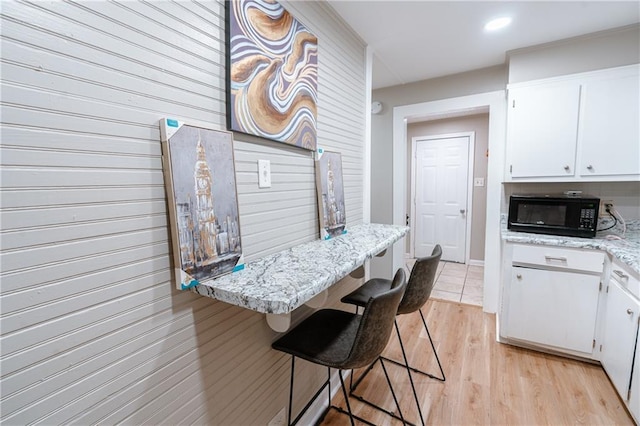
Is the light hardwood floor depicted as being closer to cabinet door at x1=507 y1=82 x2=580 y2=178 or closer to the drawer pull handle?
the drawer pull handle

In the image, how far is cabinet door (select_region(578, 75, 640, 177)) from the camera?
2.04m

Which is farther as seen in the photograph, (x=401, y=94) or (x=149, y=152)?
(x=401, y=94)

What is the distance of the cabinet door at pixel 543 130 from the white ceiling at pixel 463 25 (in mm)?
403

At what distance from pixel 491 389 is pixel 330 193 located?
1.67 metres

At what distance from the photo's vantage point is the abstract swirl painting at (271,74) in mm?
1099

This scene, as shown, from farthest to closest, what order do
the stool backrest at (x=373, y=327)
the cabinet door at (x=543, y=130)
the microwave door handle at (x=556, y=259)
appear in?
the cabinet door at (x=543, y=130) → the microwave door handle at (x=556, y=259) → the stool backrest at (x=373, y=327)

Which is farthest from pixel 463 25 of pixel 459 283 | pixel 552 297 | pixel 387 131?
pixel 459 283

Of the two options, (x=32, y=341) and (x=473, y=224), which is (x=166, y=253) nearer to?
(x=32, y=341)

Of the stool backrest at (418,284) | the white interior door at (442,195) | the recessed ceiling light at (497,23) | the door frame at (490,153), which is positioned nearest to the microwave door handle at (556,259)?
the door frame at (490,153)

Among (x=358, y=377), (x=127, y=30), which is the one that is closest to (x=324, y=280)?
(x=127, y=30)

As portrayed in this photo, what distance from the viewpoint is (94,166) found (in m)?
0.73

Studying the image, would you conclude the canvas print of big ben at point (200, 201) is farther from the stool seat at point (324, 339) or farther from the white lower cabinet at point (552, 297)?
the white lower cabinet at point (552, 297)

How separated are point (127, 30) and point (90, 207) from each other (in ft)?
1.64

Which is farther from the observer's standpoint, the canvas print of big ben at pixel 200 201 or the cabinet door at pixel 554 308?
the cabinet door at pixel 554 308
